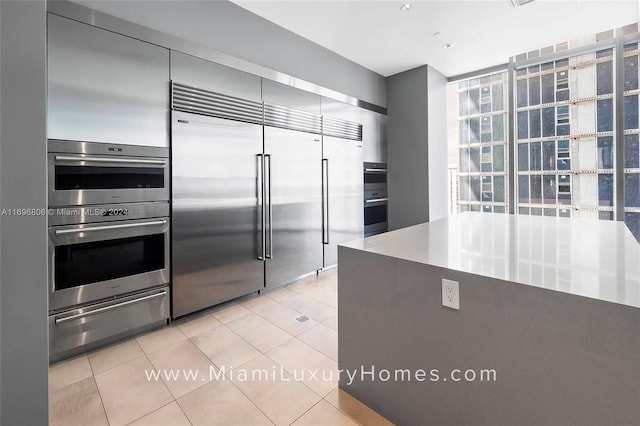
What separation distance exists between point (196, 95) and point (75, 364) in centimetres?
217

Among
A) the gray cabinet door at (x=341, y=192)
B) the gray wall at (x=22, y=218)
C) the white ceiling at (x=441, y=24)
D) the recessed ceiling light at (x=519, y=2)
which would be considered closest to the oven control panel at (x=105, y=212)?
the gray wall at (x=22, y=218)

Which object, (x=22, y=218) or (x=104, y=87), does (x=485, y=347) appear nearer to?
(x=22, y=218)

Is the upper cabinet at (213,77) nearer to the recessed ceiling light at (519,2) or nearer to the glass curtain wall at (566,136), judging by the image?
the recessed ceiling light at (519,2)

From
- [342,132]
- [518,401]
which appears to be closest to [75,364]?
[518,401]

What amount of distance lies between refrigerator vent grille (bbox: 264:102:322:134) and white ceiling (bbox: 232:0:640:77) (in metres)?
0.91

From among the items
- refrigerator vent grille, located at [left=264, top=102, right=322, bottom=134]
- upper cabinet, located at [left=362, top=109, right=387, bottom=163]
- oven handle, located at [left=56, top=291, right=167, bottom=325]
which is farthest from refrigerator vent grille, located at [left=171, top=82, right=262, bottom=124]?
upper cabinet, located at [left=362, top=109, right=387, bottom=163]

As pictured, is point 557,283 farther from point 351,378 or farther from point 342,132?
point 342,132

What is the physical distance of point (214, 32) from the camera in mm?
2777

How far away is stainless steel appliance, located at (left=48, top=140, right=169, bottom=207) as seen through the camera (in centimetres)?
196

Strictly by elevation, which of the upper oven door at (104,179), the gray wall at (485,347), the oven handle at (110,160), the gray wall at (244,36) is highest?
the gray wall at (244,36)

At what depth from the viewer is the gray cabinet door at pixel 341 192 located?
3881 mm

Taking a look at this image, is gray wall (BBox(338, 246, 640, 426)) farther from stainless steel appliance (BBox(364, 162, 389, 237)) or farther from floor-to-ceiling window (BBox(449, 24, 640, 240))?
floor-to-ceiling window (BBox(449, 24, 640, 240))

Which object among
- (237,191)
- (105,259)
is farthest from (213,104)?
(105,259)

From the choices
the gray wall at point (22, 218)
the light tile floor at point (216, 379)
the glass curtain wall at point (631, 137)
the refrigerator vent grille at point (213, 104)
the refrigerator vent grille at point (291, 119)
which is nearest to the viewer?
the gray wall at point (22, 218)
